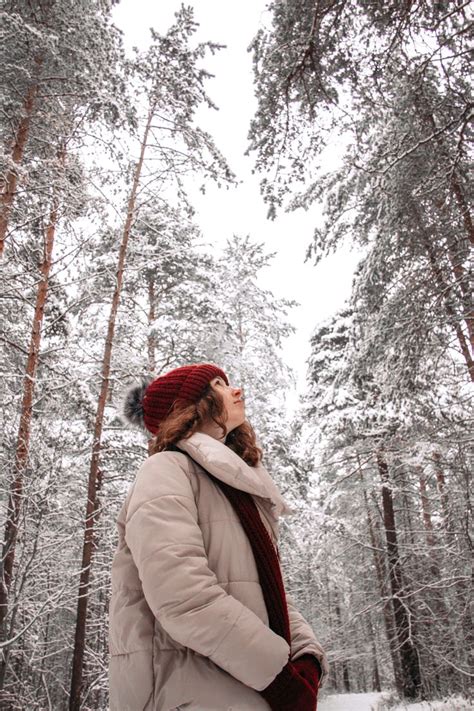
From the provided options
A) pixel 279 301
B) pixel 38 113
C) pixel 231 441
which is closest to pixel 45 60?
pixel 38 113

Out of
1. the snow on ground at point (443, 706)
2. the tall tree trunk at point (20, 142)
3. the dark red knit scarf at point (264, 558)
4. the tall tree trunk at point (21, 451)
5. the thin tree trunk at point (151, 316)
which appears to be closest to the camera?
the dark red knit scarf at point (264, 558)

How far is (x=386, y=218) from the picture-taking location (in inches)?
311

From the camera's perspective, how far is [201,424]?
194cm

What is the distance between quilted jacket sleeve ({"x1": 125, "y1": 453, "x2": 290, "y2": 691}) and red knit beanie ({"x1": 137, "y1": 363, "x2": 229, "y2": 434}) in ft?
2.10

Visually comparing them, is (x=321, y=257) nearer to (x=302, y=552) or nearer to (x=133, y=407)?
(x=133, y=407)

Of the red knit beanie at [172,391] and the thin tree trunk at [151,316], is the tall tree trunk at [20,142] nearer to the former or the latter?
the thin tree trunk at [151,316]

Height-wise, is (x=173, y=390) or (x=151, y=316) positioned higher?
(x=151, y=316)

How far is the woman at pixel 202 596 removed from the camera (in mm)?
1262

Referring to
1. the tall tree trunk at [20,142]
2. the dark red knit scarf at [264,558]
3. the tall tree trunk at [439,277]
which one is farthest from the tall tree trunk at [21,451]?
the tall tree trunk at [439,277]

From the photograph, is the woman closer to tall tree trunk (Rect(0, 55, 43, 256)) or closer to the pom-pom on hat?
the pom-pom on hat

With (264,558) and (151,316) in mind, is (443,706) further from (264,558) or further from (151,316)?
(151,316)

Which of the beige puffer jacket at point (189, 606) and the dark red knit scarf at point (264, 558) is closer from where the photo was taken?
the beige puffer jacket at point (189, 606)

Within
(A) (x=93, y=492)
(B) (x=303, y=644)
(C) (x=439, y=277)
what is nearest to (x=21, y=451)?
(A) (x=93, y=492)

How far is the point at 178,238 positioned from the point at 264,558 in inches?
461
